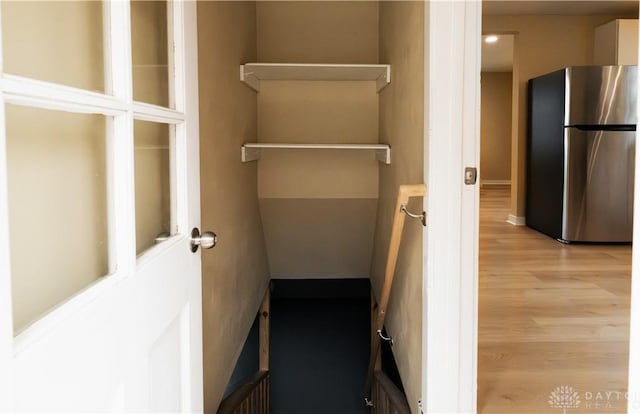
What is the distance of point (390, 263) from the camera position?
2150 mm

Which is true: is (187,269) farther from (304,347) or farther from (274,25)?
(304,347)

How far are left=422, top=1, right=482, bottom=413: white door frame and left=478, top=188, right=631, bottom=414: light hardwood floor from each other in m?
0.31

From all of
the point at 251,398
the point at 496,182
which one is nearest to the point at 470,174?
the point at 251,398

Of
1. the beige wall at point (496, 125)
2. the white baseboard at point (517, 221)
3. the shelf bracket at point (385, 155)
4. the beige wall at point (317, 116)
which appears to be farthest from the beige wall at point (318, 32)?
the beige wall at point (496, 125)

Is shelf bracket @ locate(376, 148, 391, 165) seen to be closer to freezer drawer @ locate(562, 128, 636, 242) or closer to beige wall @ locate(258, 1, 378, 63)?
beige wall @ locate(258, 1, 378, 63)

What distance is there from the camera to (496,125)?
10930 millimetres

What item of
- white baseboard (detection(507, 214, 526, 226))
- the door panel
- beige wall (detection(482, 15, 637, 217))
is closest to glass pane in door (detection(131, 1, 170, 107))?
the door panel

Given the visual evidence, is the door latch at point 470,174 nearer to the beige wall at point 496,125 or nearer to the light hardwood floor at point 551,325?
the light hardwood floor at point 551,325

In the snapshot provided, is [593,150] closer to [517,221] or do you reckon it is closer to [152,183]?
[517,221]

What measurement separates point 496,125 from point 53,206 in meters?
11.0

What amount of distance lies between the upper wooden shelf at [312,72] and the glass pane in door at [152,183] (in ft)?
5.26

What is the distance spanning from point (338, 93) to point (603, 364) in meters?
2.10

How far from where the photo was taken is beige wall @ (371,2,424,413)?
1.95 metres

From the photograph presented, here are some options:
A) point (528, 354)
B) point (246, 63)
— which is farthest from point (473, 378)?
point (246, 63)
